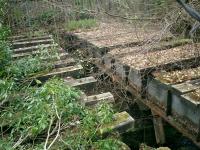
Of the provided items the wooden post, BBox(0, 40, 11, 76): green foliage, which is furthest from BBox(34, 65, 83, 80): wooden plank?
the wooden post

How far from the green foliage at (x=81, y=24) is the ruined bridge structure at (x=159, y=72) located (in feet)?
5.84

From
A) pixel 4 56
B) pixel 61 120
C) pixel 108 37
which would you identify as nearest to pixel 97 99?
pixel 61 120

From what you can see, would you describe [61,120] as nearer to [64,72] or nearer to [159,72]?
[64,72]

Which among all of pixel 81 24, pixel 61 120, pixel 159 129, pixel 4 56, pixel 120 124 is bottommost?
pixel 159 129

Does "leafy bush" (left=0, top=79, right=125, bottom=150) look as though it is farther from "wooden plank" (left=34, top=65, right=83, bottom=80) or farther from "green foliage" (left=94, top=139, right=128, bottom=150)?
"wooden plank" (left=34, top=65, right=83, bottom=80)

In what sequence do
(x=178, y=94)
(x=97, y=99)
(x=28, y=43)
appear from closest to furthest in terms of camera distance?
(x=97, y=99), (x=178, y=94), (x=28, y=43)

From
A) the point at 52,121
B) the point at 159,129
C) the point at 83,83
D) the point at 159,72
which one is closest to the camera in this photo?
the point at 52,121

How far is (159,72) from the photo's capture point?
5.59 m

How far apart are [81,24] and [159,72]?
5.16 meters

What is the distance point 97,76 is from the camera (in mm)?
7020

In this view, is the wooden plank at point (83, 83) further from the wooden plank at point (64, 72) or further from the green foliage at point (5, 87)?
the green foliage at point (5, 87)

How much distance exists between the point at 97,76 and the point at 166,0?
2273 mm

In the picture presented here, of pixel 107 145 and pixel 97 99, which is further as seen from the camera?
pixel 97 99

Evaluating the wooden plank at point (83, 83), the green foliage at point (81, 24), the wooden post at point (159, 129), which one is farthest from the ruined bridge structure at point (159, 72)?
the green foliage at point (81, 24)
